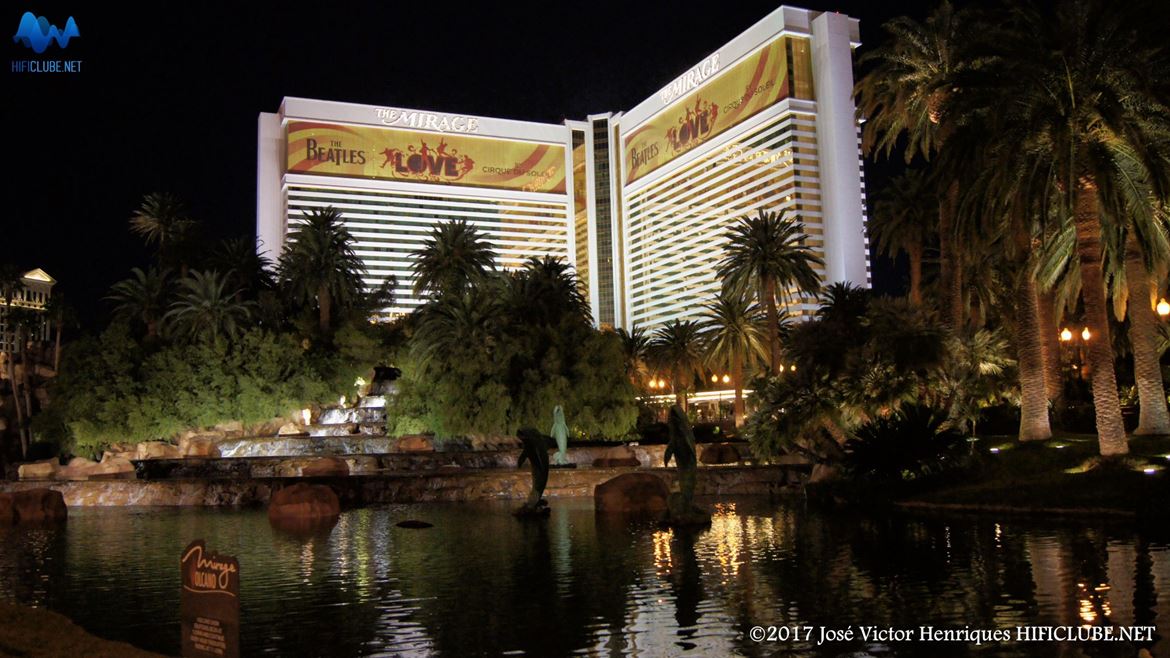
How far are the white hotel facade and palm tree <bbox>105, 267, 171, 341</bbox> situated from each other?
5217 centimetres

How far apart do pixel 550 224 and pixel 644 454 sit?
11369 cm

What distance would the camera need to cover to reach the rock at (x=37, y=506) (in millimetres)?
28125

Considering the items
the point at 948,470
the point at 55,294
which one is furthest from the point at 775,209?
the point at 948,470

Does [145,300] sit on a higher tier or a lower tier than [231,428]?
higher

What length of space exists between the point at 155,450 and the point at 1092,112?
173ft

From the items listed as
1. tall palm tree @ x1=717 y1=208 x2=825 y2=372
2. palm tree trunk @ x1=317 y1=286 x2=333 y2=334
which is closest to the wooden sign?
tall palm tree @ x1=717 y1=208 x2=825 y2=372

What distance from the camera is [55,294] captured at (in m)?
82.1

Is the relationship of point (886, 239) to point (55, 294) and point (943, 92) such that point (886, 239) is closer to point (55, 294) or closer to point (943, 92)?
point (943, 92)

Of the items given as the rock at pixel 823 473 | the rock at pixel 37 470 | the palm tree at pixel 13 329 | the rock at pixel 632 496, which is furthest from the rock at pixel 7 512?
the palm tree at pixel 13 329

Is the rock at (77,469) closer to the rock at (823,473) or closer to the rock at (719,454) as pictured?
the rock at (719,454)

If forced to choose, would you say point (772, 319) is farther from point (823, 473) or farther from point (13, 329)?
point (13, 329)

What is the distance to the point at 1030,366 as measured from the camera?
2830cm

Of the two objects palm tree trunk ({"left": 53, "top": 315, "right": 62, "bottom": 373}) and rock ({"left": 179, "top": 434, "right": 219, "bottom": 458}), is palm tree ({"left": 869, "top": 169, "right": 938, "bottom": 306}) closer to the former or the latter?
rock ({"left": 179, "top": 434, "right": 219, "bottom": 458})

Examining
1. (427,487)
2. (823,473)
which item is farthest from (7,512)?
(823,473)
